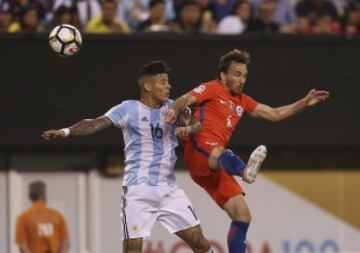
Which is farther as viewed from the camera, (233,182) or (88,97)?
(88,97)

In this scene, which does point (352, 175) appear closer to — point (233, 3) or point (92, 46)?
point (233, 3)

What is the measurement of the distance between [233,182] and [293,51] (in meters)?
5.26

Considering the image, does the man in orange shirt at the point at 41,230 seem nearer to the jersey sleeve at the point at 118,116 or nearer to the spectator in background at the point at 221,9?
the jersey sleeve at the point at 118,116

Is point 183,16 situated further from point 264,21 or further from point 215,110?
point 215,110

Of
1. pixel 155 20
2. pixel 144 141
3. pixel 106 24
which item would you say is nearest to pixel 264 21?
pixel 155 20

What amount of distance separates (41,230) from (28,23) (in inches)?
125

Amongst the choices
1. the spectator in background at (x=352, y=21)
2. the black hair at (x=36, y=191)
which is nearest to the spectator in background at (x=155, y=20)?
the spectator in background at (x=352, y=21)

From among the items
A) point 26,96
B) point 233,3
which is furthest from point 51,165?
point 233,3

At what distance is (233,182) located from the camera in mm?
12773

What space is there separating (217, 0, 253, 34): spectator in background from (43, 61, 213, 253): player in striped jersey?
520cm

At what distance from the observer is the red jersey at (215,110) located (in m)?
12.7

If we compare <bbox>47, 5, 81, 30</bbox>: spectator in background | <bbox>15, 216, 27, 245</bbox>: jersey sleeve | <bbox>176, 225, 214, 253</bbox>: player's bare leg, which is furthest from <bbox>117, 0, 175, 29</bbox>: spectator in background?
<bbox>176, 225, 214, 253</bbox>: player's bare leg

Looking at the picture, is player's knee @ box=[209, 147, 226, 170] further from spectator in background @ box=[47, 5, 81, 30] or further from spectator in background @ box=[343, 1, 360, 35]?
spectator in background @ box=[343, 1, 360, 35]

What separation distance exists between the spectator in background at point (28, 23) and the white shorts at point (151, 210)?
196 inches
